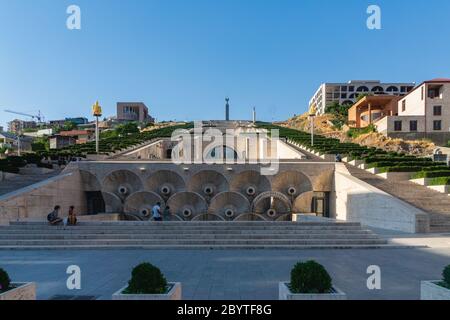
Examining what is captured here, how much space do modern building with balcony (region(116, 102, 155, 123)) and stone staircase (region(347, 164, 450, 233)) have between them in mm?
104059

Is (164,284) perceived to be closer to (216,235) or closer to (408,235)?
(216,235)

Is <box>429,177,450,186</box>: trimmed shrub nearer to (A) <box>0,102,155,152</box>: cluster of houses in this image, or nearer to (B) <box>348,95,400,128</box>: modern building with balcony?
(B) <box>348,95,400,128</box>: modern building with balcony

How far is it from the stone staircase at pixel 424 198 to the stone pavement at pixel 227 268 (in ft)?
14.7

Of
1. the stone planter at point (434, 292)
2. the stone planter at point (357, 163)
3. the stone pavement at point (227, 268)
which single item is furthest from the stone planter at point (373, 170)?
the stone planter at point (434, 292)

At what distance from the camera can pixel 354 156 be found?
27703 mm

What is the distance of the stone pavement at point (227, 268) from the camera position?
6.96 meters

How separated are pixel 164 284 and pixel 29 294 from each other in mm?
2384

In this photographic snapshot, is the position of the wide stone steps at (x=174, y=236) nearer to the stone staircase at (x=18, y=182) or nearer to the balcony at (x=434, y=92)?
the stone staircase at (x=18, y=182)

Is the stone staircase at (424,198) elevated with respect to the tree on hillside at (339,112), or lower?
lower

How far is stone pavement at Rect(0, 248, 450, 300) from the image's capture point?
696cm

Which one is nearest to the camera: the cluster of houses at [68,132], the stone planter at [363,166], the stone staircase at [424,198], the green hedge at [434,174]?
the stone staircase at [424,198]

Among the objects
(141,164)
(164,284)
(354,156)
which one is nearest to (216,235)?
Answer: (164,284)

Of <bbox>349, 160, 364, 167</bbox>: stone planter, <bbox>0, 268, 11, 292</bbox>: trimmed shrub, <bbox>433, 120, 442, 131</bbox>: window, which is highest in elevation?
<bbox>433, 120, 442, 131</bbox>: window

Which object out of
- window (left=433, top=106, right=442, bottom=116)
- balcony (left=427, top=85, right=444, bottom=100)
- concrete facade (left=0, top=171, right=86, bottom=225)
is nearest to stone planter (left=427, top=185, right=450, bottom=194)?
concrete facade (left=0, top=171, right=86, bottom=225)
